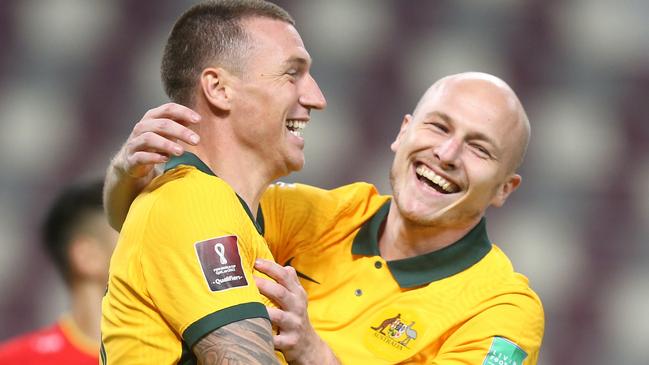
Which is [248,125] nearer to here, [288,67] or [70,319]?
[288,67]

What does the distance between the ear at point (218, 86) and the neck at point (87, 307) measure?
6.04 ft

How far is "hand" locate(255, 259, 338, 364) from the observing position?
5.67 ft

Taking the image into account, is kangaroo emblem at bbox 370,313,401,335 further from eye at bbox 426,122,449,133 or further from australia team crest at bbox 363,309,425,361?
eye at bbox 426,122,449,133

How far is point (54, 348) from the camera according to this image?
11.7ft

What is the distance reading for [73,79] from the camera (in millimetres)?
4234

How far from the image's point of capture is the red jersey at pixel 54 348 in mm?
3484

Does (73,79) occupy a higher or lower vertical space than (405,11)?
lower

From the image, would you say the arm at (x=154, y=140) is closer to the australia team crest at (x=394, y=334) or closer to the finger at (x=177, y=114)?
the finger at (x=177, y=114)

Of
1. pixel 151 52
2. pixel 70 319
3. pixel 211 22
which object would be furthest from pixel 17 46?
pixel 211 22

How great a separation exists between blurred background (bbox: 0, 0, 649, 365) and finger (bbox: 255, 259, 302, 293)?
8.03ft

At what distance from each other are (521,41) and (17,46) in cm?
223

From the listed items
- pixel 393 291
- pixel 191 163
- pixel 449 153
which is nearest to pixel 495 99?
pixel 449 153

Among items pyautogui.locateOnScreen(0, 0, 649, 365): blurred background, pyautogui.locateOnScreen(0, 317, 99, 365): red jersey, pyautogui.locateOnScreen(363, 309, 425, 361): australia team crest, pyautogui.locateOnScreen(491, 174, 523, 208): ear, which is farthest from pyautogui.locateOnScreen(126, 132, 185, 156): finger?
pyautogui.locateOnScreen(0, 0, 649, 365): blurred background

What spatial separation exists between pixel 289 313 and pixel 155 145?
379 millimetres
